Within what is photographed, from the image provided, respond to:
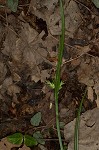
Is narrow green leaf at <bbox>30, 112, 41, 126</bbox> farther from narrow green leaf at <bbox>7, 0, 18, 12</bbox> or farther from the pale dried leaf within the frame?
narrow green leaf at <bbox>7, 0, 18, 12</bbox>

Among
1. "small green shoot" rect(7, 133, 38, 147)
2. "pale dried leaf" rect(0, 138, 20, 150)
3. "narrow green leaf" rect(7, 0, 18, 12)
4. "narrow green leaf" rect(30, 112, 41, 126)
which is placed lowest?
"pale dried leaf" rect(0, 138, 20, 150)

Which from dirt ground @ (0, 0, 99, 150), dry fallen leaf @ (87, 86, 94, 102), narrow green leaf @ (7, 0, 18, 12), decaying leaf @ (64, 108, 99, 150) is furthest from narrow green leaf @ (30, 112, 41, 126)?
narrow green leaf @ (7, 0, 18, 12)

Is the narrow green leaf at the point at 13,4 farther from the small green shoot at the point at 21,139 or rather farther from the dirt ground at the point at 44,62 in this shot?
the small green shoot at the point at 21,139

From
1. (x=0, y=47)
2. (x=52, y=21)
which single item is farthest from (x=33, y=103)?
(x=52, y=21)

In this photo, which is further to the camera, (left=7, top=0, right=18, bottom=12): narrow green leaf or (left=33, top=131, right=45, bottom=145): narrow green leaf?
(left=33, top=131, right=45, bottom=145): narrow green leaf

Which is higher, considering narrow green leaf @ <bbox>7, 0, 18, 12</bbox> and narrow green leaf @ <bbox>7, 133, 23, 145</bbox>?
narrow green leaf @ <bbox>7, 0, 18, 12</bbox>

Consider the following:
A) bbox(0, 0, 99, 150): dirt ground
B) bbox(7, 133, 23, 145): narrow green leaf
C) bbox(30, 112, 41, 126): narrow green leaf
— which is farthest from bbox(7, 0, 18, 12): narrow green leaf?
bbox(7, 133, 23, 145): narrow green leaf
